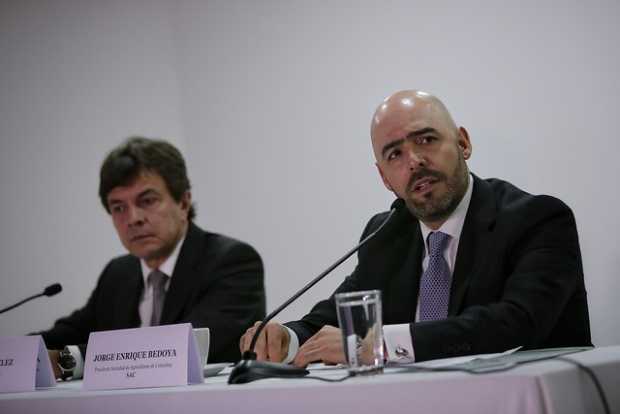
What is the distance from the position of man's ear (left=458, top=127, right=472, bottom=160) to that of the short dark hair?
49.5 inches

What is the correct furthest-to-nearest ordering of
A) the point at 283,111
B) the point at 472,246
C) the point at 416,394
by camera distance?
the point at 283,111
the point at 472,246
the point at 416,394

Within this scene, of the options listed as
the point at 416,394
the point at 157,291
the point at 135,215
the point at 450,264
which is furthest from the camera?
the point at 135,215

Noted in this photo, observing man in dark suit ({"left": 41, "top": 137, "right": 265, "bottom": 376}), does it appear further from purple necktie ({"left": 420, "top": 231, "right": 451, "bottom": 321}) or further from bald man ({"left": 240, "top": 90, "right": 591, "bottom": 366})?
purple necktie ({"left": 420, "top": 231, "right": 451, "bottom": 321})

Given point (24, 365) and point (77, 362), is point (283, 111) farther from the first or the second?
point (24, 365)

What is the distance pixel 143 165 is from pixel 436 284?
1.61 metres

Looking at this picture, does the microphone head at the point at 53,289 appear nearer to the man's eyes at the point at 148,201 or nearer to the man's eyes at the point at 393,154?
the man's eyes at the point at 148,201

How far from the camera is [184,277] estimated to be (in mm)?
3111

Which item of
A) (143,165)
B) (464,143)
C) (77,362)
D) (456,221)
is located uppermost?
(143,165)

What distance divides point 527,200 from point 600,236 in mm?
464

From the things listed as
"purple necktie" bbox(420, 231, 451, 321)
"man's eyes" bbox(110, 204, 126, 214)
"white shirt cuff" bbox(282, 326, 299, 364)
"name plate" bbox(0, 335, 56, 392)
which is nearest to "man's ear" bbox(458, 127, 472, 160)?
"purple necktie" bbox(420, 231, 451, 321)

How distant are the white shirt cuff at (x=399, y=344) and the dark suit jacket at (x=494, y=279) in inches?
0.5

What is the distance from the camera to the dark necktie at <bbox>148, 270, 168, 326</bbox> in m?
3.10

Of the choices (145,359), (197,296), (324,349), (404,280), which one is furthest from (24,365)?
(197,296)

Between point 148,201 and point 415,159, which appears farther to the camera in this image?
point 148,201
